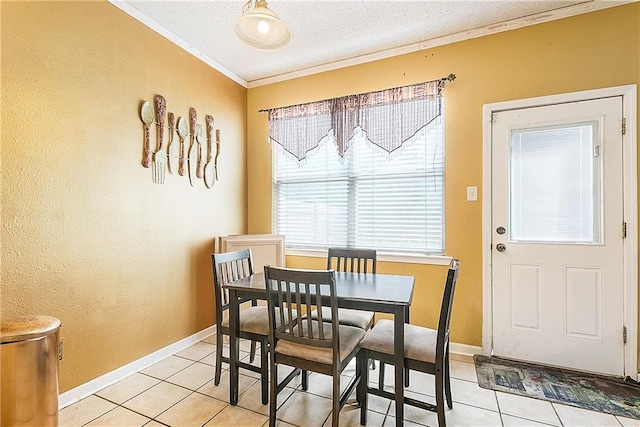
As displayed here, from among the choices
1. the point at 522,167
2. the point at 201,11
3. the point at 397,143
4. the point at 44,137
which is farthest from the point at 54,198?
the point at 522,167

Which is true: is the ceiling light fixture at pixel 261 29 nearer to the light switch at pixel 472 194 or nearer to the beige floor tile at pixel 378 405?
the light switch at pixel 472 194

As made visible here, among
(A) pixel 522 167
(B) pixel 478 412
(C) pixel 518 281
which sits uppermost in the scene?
(A) pixel 522 167

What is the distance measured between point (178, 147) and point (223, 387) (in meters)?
2.09

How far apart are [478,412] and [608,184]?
6.38ft

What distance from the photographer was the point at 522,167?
261 cm

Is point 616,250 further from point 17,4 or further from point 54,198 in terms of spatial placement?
point 17,4

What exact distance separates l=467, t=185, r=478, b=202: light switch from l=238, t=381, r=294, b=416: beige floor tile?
216 cm

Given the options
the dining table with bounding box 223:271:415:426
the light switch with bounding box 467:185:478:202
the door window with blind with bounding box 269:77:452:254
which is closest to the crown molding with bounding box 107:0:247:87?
the door window with blind with bounding box 269:77:452:254

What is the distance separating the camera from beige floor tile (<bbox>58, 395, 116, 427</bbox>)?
6.09ft

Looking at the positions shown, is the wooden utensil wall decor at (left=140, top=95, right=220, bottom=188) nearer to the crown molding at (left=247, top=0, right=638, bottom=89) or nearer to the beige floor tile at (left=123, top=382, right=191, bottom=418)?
the crown molding at (left=247, top=0, right=638, bottom=89)

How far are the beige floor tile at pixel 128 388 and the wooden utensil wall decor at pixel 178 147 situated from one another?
157 cm

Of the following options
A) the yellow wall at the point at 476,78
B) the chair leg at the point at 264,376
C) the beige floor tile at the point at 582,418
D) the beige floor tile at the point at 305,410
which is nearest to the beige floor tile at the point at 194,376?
the chair leg at the point at 264,376

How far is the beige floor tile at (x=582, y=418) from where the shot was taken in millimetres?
1833

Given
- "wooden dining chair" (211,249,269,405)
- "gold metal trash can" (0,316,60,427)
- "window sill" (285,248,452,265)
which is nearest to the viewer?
"gold metal trash can" (0,316,60,427)
